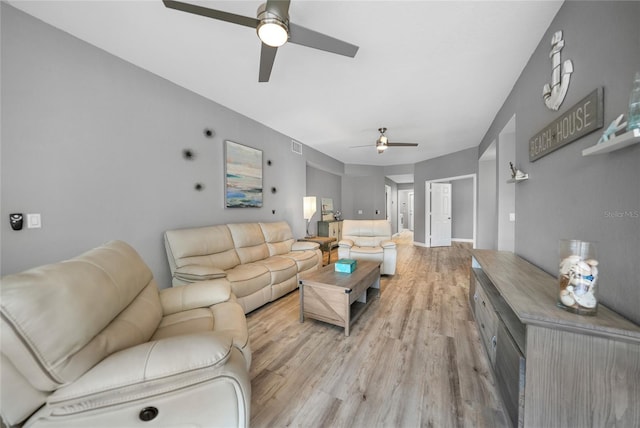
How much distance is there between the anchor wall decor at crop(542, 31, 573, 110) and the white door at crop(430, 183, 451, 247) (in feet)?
17.2

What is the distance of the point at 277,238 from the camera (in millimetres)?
3750

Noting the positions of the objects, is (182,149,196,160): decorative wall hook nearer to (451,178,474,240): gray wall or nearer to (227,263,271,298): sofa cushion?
(227,263,271,298): sofa cushion

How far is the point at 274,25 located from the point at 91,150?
2.00 metres

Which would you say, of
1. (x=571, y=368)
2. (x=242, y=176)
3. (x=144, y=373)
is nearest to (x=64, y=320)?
(x=144, y=373)

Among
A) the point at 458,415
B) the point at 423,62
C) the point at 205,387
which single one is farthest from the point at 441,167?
the point at 205,387

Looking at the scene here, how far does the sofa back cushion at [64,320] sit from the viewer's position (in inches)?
28.3

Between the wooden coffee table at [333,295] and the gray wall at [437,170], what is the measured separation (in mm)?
4624

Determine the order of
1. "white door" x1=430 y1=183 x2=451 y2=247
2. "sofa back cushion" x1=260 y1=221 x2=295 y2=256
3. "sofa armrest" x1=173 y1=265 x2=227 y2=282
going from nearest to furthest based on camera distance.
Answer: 1. "sofa armrest" x1=173 y1=265 x2=227 y2=282
2. "sofa back cushion" x1=260 y1=221 x2=295 y2=256
3. "white door" x1=430 y1=183 x2=451 y2=247

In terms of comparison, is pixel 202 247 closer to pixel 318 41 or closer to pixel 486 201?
pixel 318 41

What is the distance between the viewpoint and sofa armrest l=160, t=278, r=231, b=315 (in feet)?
5.41

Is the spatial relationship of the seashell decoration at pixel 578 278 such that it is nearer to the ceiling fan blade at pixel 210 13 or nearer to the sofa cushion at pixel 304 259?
the ceiling fan blade at pixel 210 13

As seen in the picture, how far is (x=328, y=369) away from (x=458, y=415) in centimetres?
84

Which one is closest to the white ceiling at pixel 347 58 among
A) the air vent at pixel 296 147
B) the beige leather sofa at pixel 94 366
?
the air vent at pixel 296 147

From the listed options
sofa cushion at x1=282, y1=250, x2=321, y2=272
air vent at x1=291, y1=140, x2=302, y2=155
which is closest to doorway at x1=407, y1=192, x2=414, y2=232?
air vent at x1=291, y1=140, x2=302, y2=155
